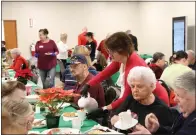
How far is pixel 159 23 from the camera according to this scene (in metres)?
10.3

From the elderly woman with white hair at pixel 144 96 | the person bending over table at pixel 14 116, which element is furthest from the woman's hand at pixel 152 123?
the person bending over table at pixel 14 116

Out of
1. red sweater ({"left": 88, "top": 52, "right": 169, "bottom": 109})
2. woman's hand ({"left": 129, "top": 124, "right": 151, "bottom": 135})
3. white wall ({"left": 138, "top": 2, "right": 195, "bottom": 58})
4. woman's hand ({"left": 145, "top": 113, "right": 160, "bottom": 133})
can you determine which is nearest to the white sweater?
white wall ({"left": 138, "top": 2, "right": 195, "bottom": 58})

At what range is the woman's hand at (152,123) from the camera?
1932 mm

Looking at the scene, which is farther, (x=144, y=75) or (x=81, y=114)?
(x=81, y=114)

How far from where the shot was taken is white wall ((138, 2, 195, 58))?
→ 8852 millimetres

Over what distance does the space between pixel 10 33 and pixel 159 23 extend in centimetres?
522

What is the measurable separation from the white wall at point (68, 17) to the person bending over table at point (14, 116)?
9.81 m

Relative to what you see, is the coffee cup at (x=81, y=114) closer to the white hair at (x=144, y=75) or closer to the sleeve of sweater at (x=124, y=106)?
the sleeve of sweater at (x=124, y=106)

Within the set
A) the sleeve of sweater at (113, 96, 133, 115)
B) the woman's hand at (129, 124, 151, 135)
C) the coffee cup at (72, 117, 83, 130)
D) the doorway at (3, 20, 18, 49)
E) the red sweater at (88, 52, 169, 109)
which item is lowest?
the coffee cup at (72, 117, 83, 130)

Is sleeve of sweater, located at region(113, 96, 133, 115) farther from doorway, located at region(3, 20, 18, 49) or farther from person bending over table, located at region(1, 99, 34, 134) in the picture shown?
doorway, located at region(3, 20, 18, 49)

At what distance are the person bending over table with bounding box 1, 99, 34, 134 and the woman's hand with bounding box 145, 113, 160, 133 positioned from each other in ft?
2.65

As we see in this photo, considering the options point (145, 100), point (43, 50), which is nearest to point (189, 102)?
point (145, 100)

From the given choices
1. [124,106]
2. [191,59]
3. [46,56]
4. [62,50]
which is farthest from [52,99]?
[62,50]

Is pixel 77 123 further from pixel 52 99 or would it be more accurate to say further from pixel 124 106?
pixel 124 106
